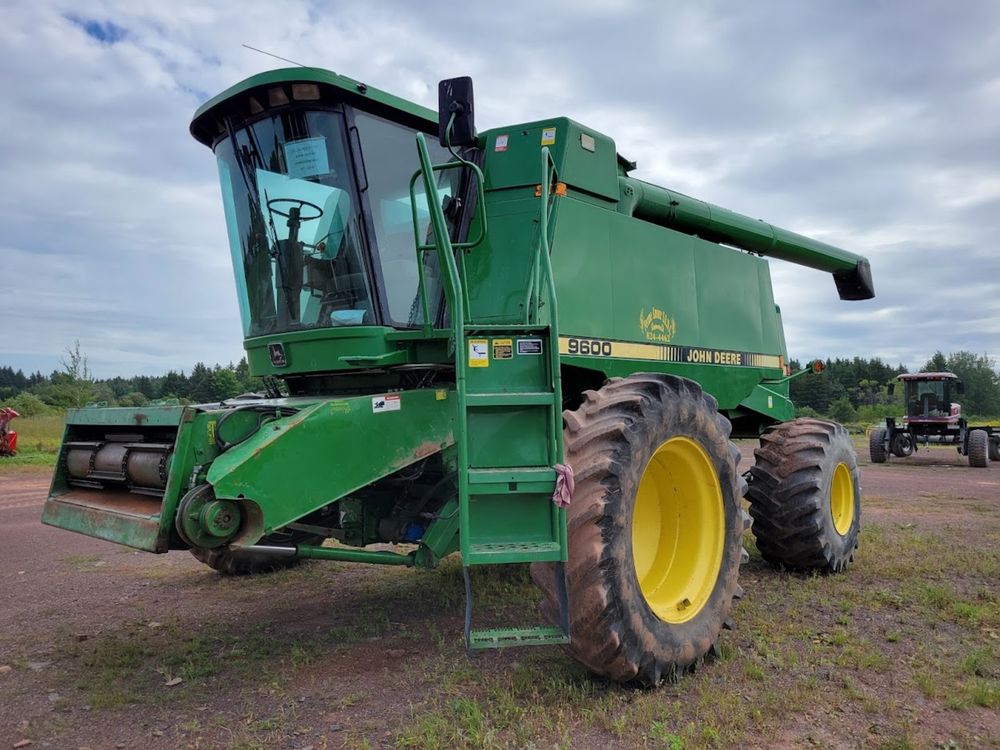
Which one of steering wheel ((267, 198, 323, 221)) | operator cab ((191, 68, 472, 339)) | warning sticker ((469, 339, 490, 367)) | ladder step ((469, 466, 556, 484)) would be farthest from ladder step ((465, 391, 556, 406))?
steering wheel ((267, 198, 323, 221))

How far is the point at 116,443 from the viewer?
4.30 metres

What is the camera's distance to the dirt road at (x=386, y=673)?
11.1ft

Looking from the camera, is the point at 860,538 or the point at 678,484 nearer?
the point at 678,484

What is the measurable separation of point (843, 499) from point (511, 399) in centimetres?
463

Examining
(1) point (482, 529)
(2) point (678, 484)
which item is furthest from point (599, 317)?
(1) point (482, 529)

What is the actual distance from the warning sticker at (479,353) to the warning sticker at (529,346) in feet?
0.54

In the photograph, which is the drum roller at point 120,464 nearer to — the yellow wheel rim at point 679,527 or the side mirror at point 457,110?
the side mirror at point 457,110

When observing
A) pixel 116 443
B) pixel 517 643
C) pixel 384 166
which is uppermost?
pixel 384 166

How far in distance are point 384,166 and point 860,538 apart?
251 inches

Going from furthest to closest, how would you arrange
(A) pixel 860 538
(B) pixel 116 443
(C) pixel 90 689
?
(A) pixel 860 538 → (B) pixel 116 443 → (C) pixel 90 689

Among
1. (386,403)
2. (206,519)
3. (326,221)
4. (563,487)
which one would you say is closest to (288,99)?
(326,221)

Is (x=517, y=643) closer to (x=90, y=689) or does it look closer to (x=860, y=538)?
(x=90, y=689)

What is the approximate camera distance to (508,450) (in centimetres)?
364

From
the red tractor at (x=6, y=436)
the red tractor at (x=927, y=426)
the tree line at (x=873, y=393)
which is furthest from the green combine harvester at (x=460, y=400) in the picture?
the tree line at (x=873, y=393)
